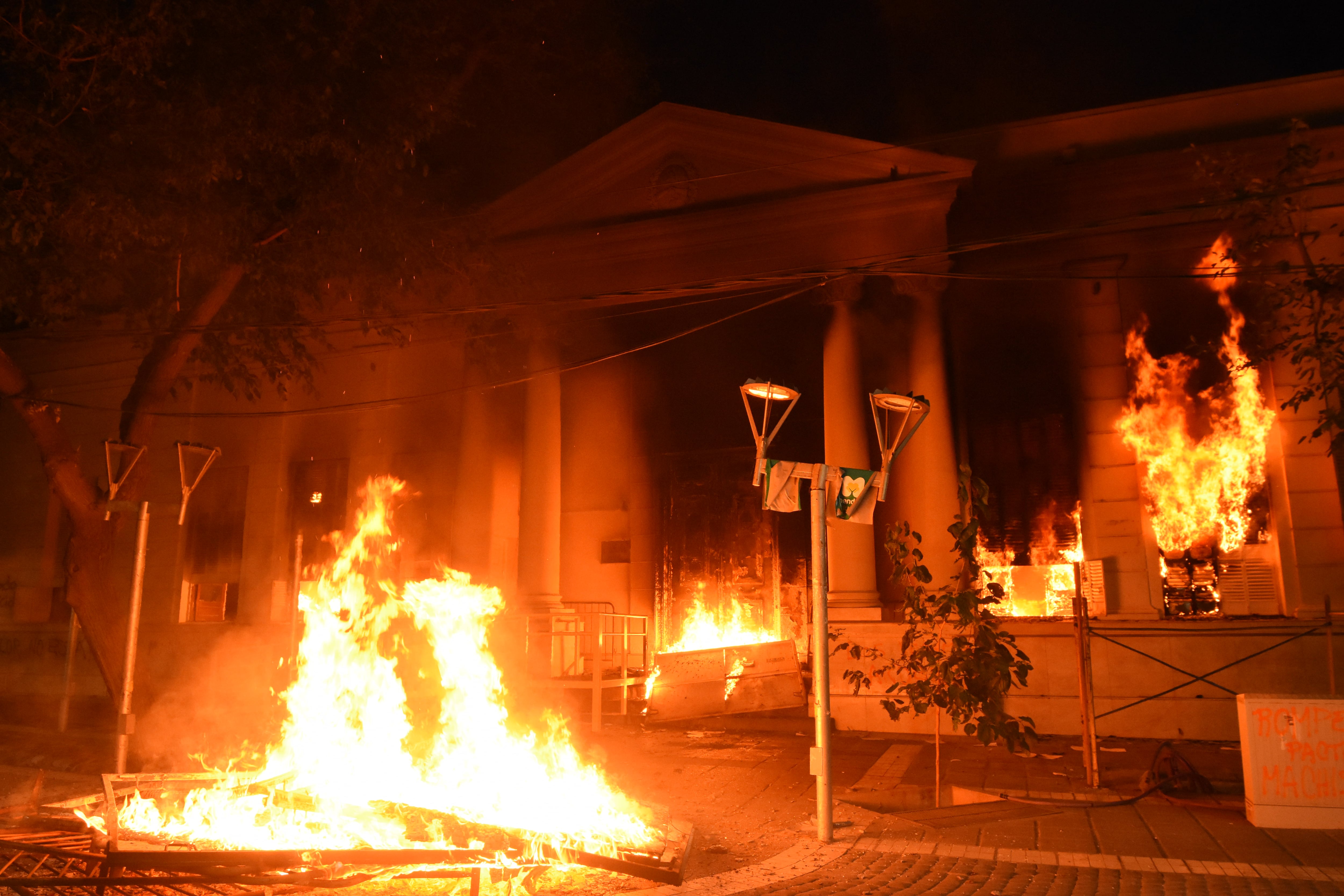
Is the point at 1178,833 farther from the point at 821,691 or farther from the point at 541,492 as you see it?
the point at 541,492

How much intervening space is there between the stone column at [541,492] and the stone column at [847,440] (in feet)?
16.2

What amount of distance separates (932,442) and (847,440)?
1299 millimetres

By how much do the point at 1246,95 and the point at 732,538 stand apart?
11330 mm

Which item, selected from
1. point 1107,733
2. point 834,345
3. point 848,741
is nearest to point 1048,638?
point 1107,733

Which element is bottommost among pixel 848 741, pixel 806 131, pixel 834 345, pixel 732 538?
pixel 848 741

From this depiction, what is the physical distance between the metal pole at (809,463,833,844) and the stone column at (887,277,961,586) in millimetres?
6068

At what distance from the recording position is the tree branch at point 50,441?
460 inches

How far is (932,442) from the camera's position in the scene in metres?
13.3

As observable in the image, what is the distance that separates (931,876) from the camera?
6.17 m

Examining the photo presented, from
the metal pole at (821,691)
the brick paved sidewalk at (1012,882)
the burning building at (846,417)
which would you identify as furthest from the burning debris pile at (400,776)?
the burning building at (846,417)

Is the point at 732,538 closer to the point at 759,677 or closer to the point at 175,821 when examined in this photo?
the point at 759,677

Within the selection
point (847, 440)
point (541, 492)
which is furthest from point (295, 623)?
point (847, 440)

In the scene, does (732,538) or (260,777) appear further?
(732,538)

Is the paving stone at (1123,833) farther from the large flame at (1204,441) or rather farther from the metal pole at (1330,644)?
the large flame at (1204,441)
